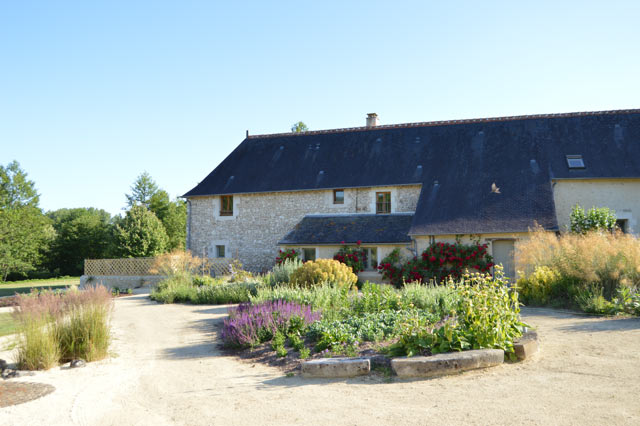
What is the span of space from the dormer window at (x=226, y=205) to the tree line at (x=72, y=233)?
784cm

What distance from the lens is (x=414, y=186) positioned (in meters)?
17.9

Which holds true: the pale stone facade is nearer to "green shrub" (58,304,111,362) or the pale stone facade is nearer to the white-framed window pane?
the white-framed window pane

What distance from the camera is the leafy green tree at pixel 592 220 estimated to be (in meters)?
14.0

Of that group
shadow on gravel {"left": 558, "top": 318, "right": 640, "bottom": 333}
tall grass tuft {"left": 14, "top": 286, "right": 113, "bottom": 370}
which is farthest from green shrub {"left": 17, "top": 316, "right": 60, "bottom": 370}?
shadow on gravel {"left": 558, "top": 318, "right": 640, "bottom": 333}

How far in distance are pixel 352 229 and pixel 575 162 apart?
8416mm

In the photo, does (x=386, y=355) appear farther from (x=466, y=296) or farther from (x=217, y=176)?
(x=217, y=176)

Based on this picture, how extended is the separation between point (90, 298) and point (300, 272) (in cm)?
530

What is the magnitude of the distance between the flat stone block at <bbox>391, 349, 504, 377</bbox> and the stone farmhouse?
31.5 ft

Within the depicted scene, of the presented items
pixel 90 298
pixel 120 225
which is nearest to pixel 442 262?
pixel 90 298

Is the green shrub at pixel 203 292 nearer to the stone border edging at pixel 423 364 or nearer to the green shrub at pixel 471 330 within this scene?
the stone border edging at pixel 423 364

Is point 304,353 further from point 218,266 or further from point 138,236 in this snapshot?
point 138,236

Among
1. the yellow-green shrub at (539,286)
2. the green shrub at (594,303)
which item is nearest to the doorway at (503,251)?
the yellow-green shrub at (539,286)

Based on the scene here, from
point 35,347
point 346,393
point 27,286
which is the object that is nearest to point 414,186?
point 346,393

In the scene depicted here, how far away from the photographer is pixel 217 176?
2128 centimetres
